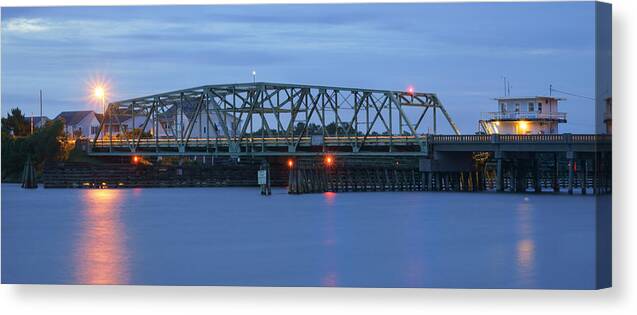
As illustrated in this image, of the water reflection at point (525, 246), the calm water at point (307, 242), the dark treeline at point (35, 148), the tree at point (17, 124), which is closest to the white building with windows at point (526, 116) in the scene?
the calm water at point (307, 242)

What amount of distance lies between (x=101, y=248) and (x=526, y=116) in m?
45.5

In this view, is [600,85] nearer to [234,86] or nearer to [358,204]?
[358,204]

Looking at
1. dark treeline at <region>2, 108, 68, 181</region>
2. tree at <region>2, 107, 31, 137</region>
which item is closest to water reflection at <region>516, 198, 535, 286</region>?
dark treeline at <region>2, 108, 68, 181</region>

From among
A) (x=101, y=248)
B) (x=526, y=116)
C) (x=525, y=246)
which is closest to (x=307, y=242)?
(x=101, y=248)

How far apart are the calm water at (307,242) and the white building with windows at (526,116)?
46.0ft

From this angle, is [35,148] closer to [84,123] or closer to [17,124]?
[17,124]

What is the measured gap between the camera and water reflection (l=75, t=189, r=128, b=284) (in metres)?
27.3

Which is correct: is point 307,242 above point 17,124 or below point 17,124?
below

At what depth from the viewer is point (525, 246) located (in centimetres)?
3406

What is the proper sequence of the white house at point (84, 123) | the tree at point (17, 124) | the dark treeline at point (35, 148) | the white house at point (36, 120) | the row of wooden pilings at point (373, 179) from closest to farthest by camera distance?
the row of wooden pilings at point (373, 179)
the dark treeline at point (35, 148)
the tree at point (17, 124)
the white house at point (36, 120)
the white house at point (84, 123)

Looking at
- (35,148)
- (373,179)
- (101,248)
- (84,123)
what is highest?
(84,123)

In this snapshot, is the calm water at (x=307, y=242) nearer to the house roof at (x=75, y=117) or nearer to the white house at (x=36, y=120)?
the white house at (x=36, y=120)

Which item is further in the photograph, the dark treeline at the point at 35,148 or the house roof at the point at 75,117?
the house roof at the point at 75,117

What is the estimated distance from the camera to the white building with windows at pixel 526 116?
74.4m
